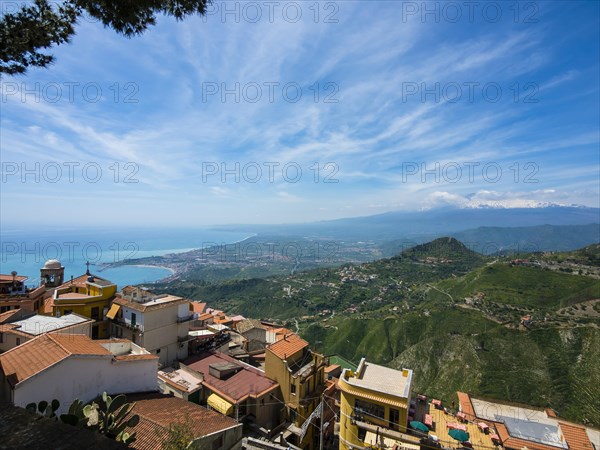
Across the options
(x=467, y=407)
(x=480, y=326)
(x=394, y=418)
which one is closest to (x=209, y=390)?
(x=394, y=418)

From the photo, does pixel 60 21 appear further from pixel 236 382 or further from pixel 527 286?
pixel 527 286

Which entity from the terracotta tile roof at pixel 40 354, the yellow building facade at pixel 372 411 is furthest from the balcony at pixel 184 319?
the yellow building facade at pixel 372 411

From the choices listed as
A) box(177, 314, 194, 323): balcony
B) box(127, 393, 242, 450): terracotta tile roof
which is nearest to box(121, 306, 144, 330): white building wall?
box(177, 314, 194, 323): balcony

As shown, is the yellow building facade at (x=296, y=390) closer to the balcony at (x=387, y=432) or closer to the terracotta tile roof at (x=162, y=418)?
the balcony at (x=387, y=432)

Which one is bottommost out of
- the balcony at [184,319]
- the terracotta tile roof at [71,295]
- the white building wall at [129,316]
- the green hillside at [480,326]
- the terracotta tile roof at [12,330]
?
the green hillside at [480,326]

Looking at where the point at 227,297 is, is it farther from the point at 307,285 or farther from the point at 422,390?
the point at 422,390

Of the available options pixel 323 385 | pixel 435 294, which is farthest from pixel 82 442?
pixel 435 294
